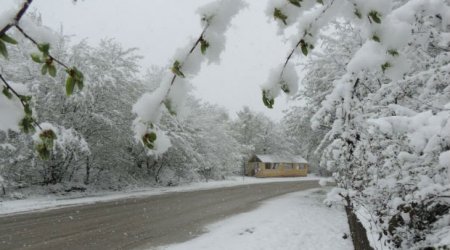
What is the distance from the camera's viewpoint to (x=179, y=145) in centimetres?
2616

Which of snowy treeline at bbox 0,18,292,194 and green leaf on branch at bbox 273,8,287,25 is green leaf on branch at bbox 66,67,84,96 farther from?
snowy treeline at bbox 0,18,292,194

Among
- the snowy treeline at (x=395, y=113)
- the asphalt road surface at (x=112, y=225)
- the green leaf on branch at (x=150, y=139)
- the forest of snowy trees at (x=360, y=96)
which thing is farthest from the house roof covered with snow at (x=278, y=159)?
the green leaf on branch at (x=150, y=139)

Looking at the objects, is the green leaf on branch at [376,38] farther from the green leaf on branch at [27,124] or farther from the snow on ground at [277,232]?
the snow on ground at [277,232]

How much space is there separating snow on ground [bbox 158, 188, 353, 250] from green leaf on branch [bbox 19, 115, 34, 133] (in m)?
7.38

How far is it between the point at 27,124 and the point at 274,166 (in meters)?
53.3

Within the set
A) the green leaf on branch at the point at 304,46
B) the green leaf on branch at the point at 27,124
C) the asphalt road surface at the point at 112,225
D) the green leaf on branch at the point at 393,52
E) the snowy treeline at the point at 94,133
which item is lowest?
the asphalt road surface at the point at 112,225

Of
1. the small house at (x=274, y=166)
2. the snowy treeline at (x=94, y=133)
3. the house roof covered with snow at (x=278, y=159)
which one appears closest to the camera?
the snowy treeline at (x=94, y=133)

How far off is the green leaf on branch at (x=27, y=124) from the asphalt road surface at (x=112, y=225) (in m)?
7.58

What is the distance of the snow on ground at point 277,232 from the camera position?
8711 millimetres

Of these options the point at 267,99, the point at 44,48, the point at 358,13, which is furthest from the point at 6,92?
the point at 358,13

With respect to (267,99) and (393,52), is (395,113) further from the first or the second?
(267,99)

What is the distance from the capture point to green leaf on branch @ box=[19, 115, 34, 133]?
1.53 metres

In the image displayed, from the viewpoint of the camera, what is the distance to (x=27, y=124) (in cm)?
156

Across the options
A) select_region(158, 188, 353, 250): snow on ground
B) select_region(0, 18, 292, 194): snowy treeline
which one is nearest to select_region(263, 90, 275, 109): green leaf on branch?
select_region(158, 188, 353, 250): snow on ground
